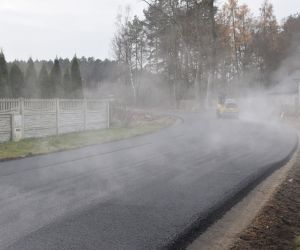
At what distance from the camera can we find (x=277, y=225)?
6.38 m

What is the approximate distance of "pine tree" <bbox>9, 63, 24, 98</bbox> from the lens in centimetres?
2450

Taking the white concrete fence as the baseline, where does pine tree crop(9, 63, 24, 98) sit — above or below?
above

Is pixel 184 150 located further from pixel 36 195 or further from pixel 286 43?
pixel 286 43

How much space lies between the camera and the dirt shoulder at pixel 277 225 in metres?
5.51

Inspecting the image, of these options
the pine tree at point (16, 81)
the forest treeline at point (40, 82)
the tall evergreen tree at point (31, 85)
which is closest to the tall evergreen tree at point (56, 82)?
the forest treeline at point (40, 82)

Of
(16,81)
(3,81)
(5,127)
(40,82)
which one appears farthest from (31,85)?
(5,127)

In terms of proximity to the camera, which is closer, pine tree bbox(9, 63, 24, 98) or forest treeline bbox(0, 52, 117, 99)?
forest treeline bbox(0, 52, 117, 99)

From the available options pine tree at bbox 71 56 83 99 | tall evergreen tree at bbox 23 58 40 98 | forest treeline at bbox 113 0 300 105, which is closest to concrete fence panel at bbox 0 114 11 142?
tall evergreen tree at bbox 23 58 40 98

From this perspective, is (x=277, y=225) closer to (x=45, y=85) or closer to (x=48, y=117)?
(x=48, y=117)

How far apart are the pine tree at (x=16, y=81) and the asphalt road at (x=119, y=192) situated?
1250 cm

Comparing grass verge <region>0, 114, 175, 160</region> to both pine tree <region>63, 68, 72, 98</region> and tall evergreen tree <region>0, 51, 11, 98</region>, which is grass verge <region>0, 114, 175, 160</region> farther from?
pine tree <region>63, 68, 72, 98</region>

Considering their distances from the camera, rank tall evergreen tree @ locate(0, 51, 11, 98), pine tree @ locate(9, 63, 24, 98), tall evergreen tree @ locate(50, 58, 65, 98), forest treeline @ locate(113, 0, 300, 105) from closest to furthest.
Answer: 1. tall evergreen tree @ locate(0, 51, 11, 98)
2. pine tree @ locate(9, 63, 24, 98)
3. tall evergreen tree @ locate(50, 58, 65, 98)
4. forest treeline @ locate(113, 0, 300, 105)

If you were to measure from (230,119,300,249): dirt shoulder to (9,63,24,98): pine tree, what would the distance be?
1972 centimetres

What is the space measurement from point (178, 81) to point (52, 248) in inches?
1966
